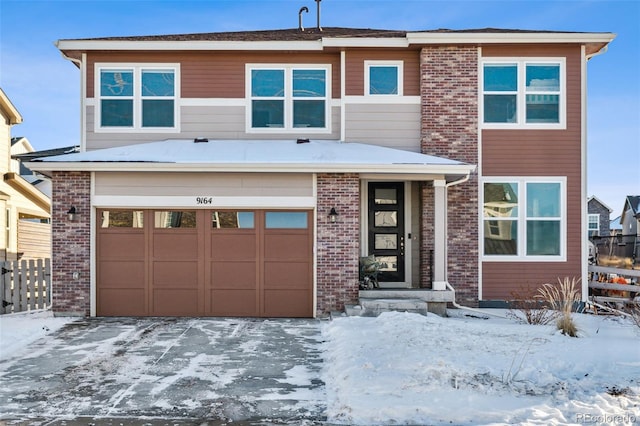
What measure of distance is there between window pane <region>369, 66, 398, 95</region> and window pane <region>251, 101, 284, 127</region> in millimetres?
2159

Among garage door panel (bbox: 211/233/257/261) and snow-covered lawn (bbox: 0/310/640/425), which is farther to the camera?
garage door panel (bbox: 211/233/257/261)

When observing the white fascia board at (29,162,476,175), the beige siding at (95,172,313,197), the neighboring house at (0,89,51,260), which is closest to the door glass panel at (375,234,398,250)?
the white fascia board at (29,162,476,175)

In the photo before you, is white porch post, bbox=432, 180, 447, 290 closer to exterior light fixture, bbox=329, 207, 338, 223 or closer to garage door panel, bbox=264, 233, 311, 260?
exterior light fixture, bbox=329, 207, 338, 223

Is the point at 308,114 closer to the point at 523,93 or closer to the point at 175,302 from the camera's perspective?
the point at 523,93

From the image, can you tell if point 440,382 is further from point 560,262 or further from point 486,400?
point 560,262

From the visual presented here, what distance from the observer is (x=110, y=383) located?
6891 mm

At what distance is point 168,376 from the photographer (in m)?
7.19

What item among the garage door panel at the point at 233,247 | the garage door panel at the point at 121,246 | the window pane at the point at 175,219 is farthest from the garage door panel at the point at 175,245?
the garage door panel at the point at 233,247

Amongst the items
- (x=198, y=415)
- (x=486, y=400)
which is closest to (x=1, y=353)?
(x=198, y=415)

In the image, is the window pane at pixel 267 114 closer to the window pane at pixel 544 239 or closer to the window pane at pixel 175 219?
the window pane at pixel 175 219

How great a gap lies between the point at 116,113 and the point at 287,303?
5954mm

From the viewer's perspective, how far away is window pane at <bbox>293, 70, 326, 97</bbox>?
1306cm

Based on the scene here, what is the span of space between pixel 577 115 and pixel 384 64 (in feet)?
14.9

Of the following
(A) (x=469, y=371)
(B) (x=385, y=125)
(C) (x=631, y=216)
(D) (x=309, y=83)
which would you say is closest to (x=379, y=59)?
(B) (x=385, y=125)
